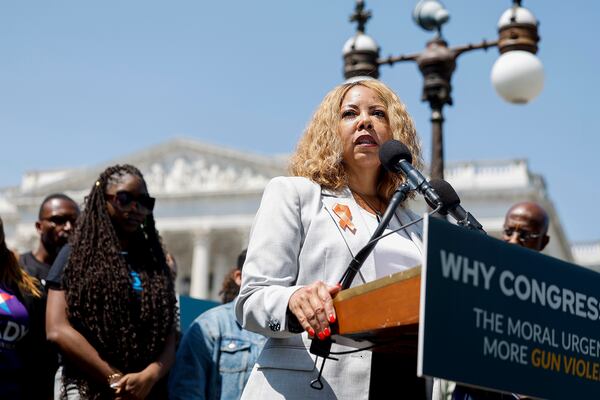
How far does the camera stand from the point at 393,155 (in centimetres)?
284

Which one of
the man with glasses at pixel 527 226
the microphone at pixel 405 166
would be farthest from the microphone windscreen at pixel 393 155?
the man with glasses at pixel 527 226

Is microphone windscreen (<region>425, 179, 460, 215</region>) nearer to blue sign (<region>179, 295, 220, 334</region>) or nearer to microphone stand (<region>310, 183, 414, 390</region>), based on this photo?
microphone stand (<region>310, 183, 414, 390</region>)

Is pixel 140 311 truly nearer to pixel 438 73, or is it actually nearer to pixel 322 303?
pixel 322 303

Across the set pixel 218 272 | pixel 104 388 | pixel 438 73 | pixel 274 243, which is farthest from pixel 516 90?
pixel 218 272

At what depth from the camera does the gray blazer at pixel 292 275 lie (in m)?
2.63

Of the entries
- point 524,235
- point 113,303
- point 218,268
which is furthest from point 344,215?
point 218,268

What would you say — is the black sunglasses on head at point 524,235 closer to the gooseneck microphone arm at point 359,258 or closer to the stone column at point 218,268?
the gooseneck microphone arm at point 359,258

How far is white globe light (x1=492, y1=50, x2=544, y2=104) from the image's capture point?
357 inches

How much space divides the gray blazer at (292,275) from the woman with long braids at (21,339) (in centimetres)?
205

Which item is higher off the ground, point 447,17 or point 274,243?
point 447,17

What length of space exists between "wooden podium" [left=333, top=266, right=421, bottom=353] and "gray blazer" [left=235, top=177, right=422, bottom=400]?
0.19 metres

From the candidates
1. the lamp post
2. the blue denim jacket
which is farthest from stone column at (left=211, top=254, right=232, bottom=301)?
the blue denim jacket

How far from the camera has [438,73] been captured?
31.4 feet

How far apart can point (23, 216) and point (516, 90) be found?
2084 inches
